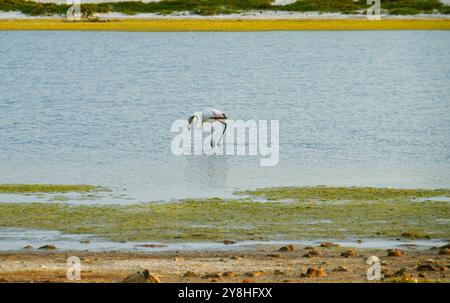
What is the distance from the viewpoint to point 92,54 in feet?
188

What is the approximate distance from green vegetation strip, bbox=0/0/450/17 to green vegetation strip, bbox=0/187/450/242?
221 feet

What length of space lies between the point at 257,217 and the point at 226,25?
5851 cm

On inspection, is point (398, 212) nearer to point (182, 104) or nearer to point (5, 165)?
point (5, 165)

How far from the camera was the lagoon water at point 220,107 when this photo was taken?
1950cm

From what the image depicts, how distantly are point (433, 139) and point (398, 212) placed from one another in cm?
952

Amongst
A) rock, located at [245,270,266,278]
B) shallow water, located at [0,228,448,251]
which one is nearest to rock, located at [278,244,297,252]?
shallow water, located at [0,228,448,251]

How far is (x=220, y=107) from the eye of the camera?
3234 cm

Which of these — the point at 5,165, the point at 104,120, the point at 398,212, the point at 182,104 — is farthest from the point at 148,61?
the point at 398,212

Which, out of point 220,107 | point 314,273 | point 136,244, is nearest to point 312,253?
point 314,273

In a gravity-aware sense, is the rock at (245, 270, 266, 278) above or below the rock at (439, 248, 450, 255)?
above

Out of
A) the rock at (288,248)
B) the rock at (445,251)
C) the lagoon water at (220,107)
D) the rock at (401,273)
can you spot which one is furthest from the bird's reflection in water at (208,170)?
the rock at (401,273)

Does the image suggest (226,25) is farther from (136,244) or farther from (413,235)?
(136,244)

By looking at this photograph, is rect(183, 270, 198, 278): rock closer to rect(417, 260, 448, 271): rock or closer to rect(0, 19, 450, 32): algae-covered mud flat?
rect(417, 260, 448, 271): rock

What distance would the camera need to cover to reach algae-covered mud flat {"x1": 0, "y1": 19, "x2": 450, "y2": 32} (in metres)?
72.9
